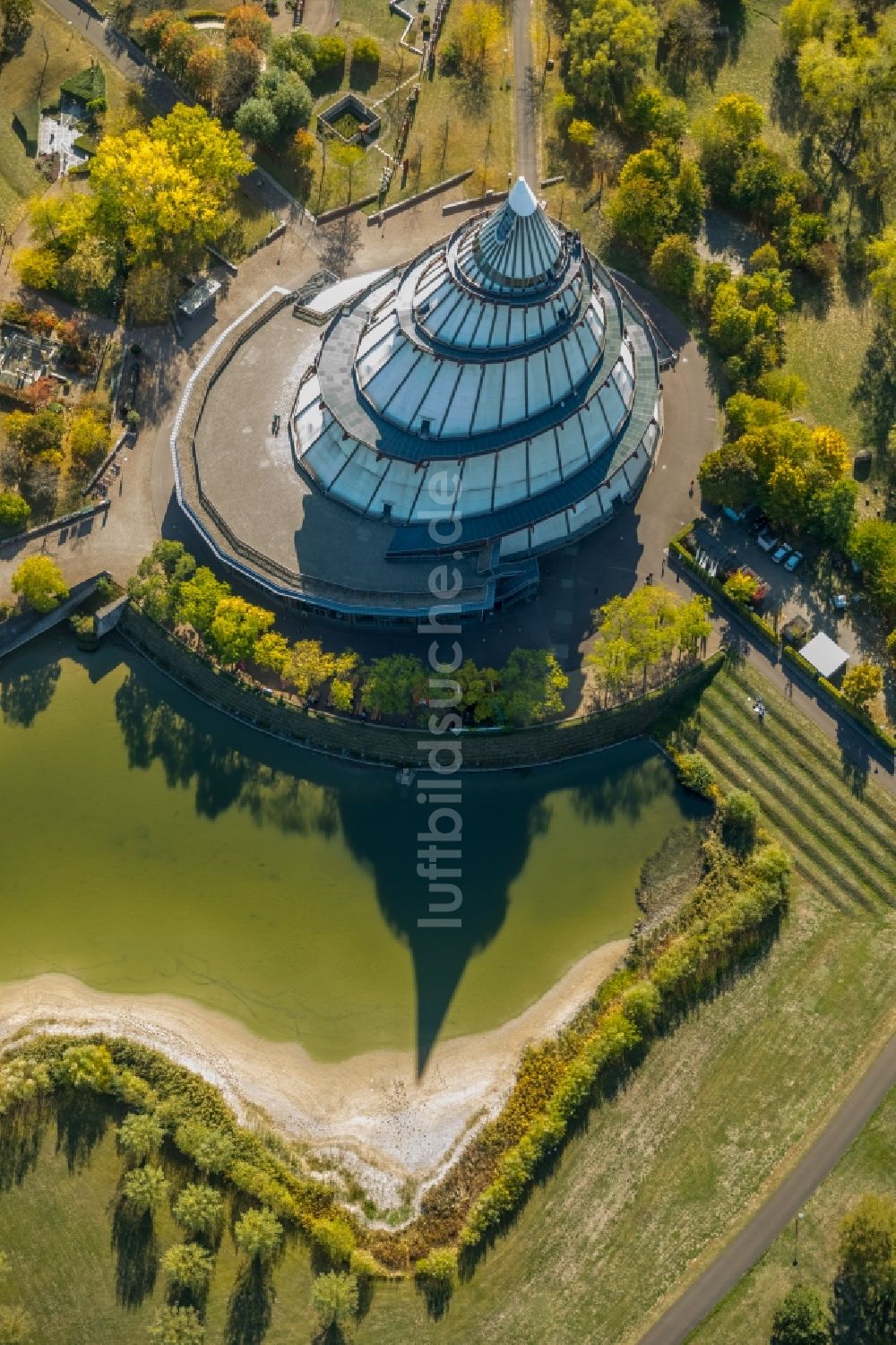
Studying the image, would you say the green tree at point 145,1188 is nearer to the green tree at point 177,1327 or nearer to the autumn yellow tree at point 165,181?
the green tree at point 177,1327

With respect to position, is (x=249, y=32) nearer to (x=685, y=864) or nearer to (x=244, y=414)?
(x=244, y=414)

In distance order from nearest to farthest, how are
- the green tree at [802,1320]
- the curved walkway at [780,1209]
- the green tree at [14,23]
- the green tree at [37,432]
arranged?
the green tree at [802,1320] → the curved walkway at [780,1209] → the green tree at [37,432] → the green tree at [14,23]

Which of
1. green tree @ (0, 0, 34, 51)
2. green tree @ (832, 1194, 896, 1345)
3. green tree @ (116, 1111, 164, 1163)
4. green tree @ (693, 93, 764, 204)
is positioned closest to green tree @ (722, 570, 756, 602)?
green tree @ (693, 93, 764, 204)

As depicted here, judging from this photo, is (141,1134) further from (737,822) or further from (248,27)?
(248,27)

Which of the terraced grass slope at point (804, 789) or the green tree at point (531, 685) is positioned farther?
the terraced grass slope at point (804, 789)

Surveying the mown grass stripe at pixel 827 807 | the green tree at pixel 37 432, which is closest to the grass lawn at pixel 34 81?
the green tree at pixel 37 432

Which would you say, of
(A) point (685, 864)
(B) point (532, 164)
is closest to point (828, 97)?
(B) point (532, 164)
